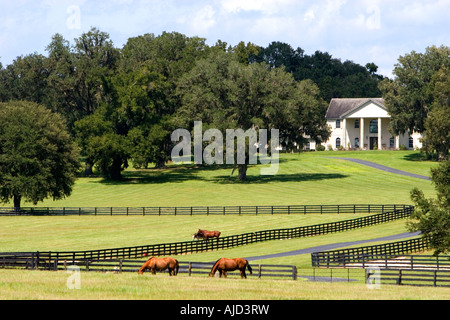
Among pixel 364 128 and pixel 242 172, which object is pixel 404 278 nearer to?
pixel 242 172

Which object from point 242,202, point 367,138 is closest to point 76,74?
point 242,202

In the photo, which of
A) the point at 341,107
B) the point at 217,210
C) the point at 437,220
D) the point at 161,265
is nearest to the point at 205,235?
the point at 161,265

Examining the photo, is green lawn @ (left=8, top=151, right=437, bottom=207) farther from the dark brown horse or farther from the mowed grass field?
the dark brown horse

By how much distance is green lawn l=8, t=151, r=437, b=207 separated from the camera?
8206cm

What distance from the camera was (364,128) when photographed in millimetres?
136125

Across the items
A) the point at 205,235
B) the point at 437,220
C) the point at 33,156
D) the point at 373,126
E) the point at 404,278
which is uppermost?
the point at 373,126

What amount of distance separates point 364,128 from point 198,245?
92.9 metres

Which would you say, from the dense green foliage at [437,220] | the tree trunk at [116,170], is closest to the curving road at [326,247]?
the dense green foliage at [437,220]

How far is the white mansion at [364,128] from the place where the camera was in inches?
5217

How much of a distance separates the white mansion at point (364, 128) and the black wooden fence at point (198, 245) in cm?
6758

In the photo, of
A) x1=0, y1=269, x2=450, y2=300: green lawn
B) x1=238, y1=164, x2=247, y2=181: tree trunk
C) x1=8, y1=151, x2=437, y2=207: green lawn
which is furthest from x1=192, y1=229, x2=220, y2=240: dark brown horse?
x1=238, y1=164, x2=247, y2=181: tree trunk

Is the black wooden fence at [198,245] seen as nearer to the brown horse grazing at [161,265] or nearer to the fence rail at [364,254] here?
the brown horse grazing at [161,265]
